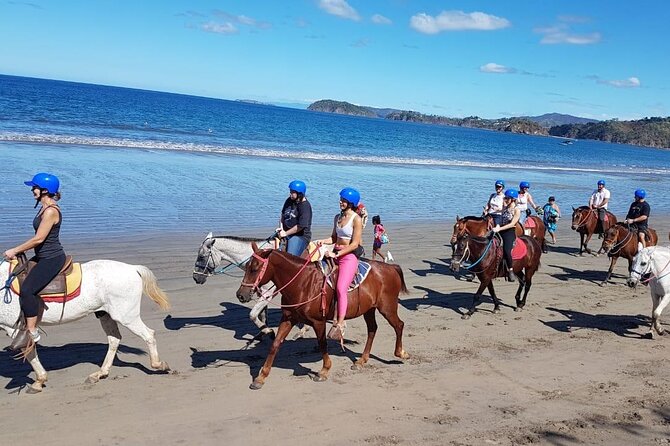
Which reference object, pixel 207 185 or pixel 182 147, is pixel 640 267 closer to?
pixel 207 185

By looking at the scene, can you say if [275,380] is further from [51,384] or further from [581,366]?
[581,366]

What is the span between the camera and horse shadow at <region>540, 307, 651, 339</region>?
11422 millimetres

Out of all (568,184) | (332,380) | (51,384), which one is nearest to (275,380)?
(332,380)

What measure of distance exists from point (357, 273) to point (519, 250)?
543 cm

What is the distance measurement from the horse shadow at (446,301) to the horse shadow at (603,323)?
1269 millimetres

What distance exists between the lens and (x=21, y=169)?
23.7m

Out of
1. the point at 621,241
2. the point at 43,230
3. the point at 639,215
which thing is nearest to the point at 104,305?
the point at 43,230

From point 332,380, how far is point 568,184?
40224mm

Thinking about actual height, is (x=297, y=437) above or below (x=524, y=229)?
below

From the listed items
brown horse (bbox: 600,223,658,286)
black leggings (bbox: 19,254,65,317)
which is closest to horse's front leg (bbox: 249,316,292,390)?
black leggings (bbox: 19,254,65,317)

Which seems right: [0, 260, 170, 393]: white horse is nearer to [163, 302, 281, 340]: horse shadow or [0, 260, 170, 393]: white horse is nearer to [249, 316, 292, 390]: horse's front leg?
[249, 316, 292, 390]: horse's front leg

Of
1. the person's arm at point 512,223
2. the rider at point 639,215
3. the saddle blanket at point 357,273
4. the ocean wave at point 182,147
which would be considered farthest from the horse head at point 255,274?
the ocean wave at point 182,147

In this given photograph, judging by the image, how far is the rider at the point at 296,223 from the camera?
31.4ft

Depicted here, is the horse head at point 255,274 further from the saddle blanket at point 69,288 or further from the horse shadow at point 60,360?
the saddle blanket at point 69,288
